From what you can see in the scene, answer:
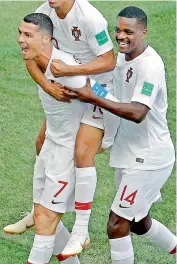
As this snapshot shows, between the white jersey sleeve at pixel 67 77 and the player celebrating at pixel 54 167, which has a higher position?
the white jersey sleeve at pixel 67 77

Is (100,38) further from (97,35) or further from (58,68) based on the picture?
(58,68)

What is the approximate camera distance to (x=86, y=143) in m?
6.84

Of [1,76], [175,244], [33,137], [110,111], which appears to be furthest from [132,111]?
[1,76]

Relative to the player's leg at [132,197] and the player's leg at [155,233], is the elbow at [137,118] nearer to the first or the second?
the player's leg at [132,197]

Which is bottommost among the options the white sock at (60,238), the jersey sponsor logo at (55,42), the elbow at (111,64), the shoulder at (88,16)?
the white sock at (60,238)

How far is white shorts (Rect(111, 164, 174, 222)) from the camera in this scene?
7039 millimetres

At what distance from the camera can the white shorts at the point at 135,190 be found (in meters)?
7.04

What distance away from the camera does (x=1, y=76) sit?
11430mm

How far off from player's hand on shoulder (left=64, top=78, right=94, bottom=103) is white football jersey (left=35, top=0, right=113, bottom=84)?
34cm

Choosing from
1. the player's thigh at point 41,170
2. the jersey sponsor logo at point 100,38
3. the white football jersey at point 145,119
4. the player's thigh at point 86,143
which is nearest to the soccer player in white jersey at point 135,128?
the white football jersey at point 145,119

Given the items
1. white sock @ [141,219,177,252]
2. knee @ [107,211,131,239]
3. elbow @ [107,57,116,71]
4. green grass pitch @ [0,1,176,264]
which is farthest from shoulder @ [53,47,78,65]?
green grass pitch @ [0,1,176,264]

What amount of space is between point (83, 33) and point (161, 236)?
5.78 feet

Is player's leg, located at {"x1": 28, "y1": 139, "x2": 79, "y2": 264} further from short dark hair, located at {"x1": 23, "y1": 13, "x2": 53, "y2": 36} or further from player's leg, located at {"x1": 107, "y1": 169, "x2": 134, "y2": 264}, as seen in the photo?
short dark hair, located at {"x1": 23, "y1": 13, "x2": 53, "y2": 36}

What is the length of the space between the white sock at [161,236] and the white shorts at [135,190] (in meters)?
0.48
